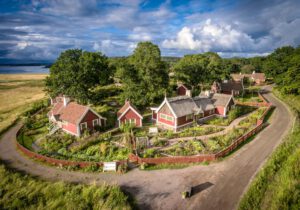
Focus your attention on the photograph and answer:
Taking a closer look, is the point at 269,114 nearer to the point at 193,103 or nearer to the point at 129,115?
the point at 193,103

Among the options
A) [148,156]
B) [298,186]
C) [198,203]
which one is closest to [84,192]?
[148,156]

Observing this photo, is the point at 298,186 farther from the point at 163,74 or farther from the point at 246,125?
the point at 163,74

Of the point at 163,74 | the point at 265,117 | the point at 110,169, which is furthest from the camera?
the point at 163,74

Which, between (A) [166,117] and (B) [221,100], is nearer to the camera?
(A) [166,117]

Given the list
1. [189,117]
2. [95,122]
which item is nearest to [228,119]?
[189,117]

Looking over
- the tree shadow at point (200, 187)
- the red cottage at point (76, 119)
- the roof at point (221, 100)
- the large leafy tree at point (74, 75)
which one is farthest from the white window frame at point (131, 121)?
the tree shadow at point (200, 187)

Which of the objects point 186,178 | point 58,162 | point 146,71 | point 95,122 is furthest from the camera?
point 146,71
